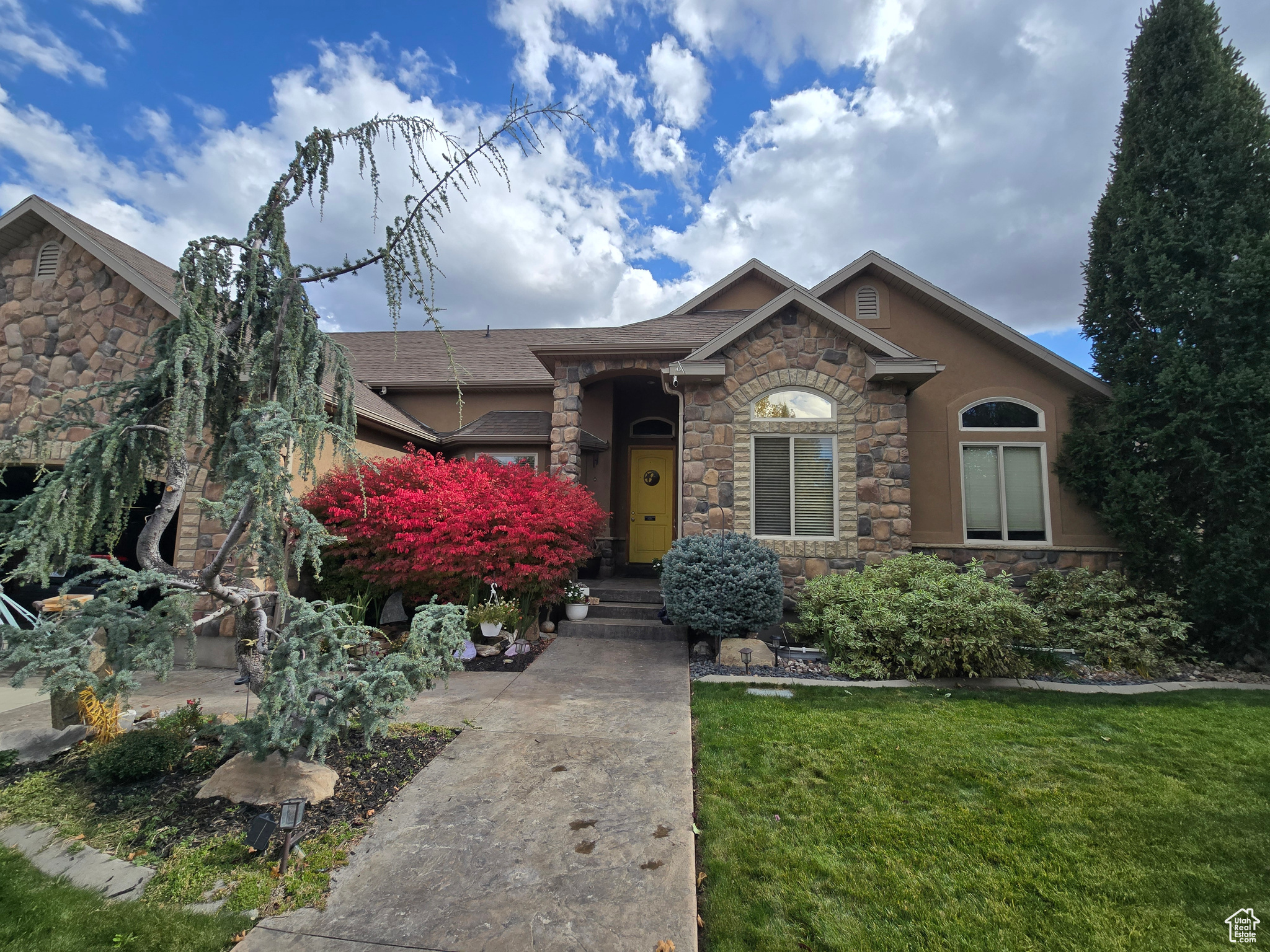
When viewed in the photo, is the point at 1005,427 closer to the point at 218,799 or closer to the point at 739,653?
the point at 739,653

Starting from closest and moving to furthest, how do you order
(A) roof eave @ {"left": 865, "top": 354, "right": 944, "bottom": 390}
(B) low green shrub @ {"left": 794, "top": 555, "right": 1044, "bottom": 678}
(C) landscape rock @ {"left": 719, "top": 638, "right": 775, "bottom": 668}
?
Result: (B) low green shrub @ {"left": 794, "top": 555, "right": 1044, "bottom": 678} → (C) landscape rock @ {"left": 719, "top": 638, "right": 775, "bottom": 668} → (A) roof eave @ {"left": 865, "top": 354, "right": 944, "bottom": 390}

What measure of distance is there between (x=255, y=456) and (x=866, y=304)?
9.98 m

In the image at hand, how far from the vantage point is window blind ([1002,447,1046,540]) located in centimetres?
865

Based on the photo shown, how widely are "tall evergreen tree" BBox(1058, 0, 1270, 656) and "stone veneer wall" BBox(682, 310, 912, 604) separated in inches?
121

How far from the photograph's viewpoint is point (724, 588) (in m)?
6.76

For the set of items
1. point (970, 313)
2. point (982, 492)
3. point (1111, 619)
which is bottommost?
point (1111, 619)

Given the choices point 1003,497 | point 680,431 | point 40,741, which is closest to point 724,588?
point 680,431

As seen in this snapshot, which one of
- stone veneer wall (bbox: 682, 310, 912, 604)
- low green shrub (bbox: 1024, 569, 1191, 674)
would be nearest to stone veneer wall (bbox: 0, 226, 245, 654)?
stone veneer wall (bbox: 682, 310, 912, 604)

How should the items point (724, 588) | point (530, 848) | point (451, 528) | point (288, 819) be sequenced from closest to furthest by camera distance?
point (288, 819)
point (530, 848)
point (724, 588)
point (451, 528)

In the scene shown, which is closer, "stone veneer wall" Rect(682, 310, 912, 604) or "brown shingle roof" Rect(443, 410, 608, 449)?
"stone veneer wall" Rect(682, 310, 912, 604)

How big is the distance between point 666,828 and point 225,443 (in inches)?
139

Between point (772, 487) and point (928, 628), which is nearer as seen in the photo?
point (928, 628)

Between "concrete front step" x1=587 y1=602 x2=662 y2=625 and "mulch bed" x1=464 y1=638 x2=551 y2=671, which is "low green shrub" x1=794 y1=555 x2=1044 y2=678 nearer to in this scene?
"concrete front step" x1=587 y1=602 x2=662 y2=625

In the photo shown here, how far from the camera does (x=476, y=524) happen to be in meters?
7.12
